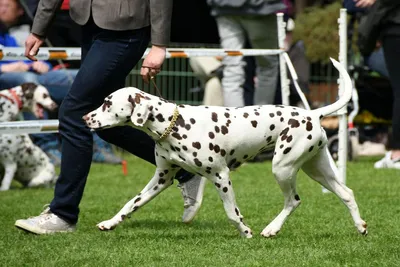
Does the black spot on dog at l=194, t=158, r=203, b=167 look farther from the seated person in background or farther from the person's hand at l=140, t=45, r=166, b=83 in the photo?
the seated person in background

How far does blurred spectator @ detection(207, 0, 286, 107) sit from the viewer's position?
976 cm

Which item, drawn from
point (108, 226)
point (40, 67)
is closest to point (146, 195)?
point (108, 226)

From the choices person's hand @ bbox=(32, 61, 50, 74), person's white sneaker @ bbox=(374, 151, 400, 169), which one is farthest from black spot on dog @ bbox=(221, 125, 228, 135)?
person's hand @ bbox=(32, 61, 50, 74)

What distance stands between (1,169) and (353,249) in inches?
182

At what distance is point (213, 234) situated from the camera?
19.9 feet

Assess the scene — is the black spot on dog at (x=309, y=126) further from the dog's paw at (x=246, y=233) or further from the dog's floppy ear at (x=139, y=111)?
the dog's floppy ear at (x=139, y=111)

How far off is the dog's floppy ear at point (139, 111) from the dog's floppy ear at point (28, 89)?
13.6 ft

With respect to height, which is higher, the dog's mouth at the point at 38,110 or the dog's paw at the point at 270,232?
the dog's paw at the point at 270,232

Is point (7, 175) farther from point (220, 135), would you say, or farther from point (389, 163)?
point (220, 135)

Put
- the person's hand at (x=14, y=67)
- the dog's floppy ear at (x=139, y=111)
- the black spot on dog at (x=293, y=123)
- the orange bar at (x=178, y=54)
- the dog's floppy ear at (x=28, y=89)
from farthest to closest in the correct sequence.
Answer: the person's hand at (x=14, y=67), the dog's floppy ear at (x=28, y=89), the orange bar at (x=178, y=54), the black spot on dog at (x=293, y=123), the dog's floppy ear at (x=139, y=111)

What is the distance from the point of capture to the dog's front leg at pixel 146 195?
591cm

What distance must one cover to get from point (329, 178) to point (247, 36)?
14.9 feet

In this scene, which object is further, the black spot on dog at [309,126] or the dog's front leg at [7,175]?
the dog's front leg at [7,175]

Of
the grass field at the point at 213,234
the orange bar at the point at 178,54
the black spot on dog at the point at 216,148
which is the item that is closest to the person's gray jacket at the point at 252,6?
the orange bar at the point at 178,54
